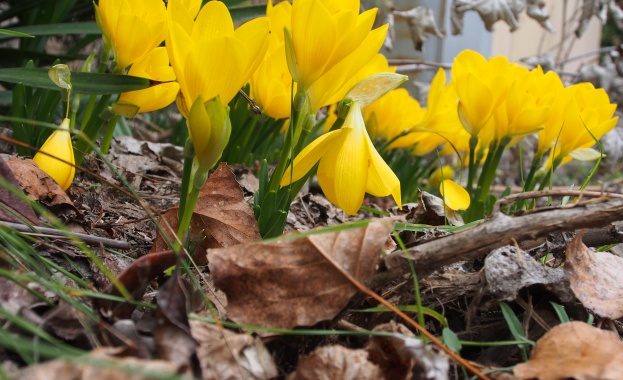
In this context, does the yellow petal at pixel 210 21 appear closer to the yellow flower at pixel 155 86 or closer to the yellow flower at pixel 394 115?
the yellow flower at pixel 155 86

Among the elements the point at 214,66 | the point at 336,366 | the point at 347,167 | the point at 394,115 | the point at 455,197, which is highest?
the point at 214,66

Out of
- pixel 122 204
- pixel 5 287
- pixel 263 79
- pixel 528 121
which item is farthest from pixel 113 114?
pixel 528 121

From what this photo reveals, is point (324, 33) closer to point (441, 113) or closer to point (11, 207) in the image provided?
point (11, 207)

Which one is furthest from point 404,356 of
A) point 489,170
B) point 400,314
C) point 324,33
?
point 489,170

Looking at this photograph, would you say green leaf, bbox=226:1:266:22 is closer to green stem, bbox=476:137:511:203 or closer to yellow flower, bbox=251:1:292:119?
yellow flower, bbox=251:1:292:119

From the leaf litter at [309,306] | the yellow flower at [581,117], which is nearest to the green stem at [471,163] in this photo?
the yellow flower at [581,117]

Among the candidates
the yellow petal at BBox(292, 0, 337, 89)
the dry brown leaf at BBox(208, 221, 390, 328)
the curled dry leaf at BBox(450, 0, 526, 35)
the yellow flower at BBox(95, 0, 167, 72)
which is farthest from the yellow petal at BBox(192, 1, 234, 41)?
the curled dry leaf at BBox(450, 0, 526, 35)

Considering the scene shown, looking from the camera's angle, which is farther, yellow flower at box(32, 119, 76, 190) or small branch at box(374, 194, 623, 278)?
yellow flower at box(32, 119, 76, 190)
